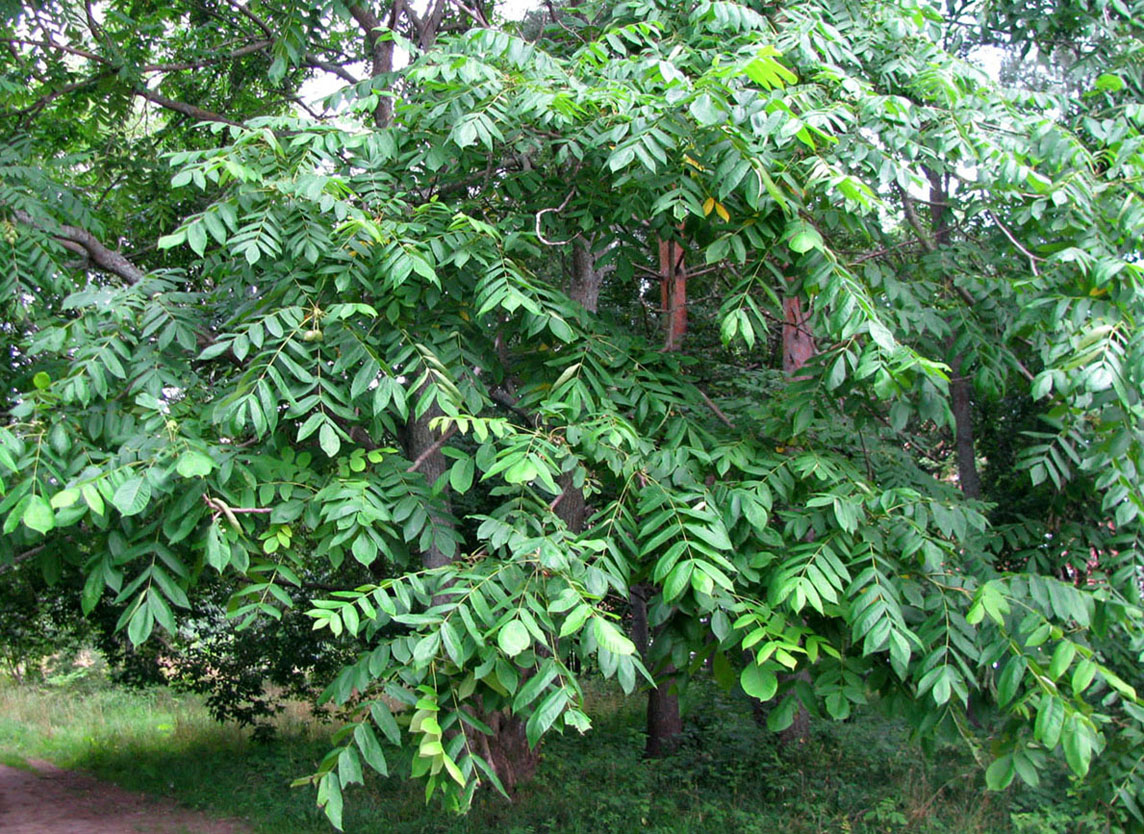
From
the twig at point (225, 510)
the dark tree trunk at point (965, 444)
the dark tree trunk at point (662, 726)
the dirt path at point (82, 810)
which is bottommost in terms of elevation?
the dirt path at point (82, 810)

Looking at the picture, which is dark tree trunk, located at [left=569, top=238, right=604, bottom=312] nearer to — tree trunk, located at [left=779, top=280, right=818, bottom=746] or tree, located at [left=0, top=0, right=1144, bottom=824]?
tree, located at [left=0, top=0, right=1144, bottom=824]

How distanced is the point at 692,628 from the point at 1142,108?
3855mm

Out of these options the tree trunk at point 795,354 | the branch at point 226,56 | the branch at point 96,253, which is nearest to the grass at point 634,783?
the tree trunk at point 795,354

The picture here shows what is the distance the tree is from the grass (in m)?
2.09

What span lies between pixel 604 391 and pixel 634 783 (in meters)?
4.32

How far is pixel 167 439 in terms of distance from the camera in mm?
3680

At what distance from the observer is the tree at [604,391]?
3475 millimetres

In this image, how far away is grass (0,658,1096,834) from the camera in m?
6.71

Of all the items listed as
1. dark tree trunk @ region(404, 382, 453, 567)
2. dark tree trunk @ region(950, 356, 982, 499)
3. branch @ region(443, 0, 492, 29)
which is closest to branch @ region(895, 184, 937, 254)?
dark tree trunk @ region(950, 356, 982, 499)

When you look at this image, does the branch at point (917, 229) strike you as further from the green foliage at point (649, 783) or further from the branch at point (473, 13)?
the green foliage at point (649, 783)

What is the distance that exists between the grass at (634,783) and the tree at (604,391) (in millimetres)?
2093

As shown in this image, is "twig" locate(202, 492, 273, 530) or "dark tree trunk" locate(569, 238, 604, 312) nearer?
"twig" locate(202, 492, 273, 530)

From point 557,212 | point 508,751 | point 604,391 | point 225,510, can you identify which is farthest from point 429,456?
point 508,751

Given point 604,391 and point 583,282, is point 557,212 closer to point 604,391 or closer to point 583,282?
point 604,391
